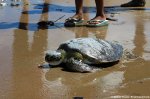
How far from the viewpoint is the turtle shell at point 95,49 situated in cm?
449

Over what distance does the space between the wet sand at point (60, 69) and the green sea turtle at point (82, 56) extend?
10cm

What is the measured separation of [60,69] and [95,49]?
493mm

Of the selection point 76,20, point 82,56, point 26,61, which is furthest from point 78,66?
point 76,20

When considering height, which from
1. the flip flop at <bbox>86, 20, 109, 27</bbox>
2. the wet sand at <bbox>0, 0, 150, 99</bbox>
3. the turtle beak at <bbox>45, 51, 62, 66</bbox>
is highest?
the turtle beak at <bbox>45, 51, 62, 66</bbox>

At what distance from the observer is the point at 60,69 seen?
455 centimetres

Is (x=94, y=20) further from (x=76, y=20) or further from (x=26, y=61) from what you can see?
(x=26, y=61)

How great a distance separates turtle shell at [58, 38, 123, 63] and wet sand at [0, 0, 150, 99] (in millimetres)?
133

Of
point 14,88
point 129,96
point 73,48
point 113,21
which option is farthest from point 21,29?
point 129,96

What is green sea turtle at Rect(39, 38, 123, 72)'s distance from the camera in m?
4.44

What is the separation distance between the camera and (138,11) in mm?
8836

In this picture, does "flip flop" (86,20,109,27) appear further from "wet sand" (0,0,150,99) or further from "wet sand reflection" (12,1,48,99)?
"wet sand reflection" (12,1,48,99)

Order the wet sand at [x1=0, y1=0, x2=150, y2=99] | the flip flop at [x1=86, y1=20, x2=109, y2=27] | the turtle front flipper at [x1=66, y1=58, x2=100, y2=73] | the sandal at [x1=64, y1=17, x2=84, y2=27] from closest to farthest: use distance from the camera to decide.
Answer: the wet sand at [x1=0, y1=0, x2=150, y2=99] → the turtle front flipper at [x1=66, y1=58, x2=100, y2=73] → the flip flop at [x1=86, y1=20, x2=109, y2=27] → the sandal at [x1=64, y1=17, x2=84, y2=27]

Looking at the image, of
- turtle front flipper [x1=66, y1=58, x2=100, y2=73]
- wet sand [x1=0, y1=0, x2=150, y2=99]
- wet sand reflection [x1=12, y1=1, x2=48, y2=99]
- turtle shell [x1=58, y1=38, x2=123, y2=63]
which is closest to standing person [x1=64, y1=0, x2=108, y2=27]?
wet sand [x1=0, y1=0, x2=150, y2=99]

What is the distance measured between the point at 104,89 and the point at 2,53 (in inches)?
76.9
